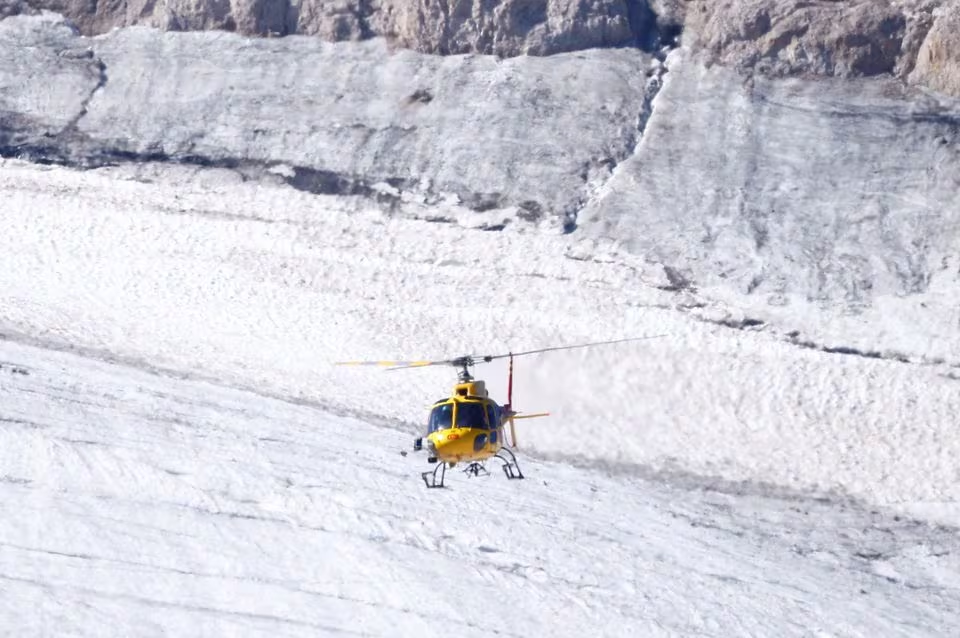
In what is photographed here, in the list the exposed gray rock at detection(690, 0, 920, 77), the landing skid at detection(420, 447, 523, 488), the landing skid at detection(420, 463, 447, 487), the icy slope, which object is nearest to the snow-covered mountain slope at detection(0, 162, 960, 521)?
the icy slope

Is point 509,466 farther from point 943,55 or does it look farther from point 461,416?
point 943,55

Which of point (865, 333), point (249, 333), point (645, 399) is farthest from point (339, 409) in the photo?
point (865, 333)

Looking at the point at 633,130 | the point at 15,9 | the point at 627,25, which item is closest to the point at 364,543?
the point at 633,130

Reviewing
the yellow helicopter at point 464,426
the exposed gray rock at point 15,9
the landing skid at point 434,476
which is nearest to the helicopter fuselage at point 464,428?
the yellow helicopter at point 464,426

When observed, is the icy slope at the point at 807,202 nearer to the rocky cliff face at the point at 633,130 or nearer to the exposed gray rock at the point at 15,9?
the rocky cliff face at the point at 633,130

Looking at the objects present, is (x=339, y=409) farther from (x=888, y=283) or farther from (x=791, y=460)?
(x=888, y=283)

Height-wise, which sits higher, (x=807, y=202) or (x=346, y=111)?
(x=346, y=111)
